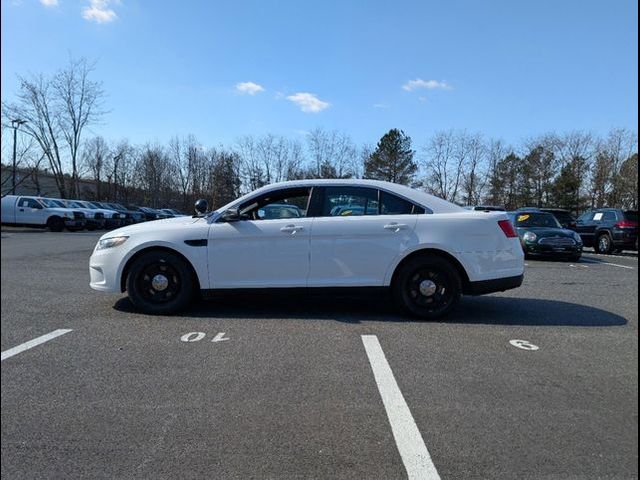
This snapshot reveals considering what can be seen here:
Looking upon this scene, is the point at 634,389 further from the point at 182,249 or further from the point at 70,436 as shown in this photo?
the point at 182,249

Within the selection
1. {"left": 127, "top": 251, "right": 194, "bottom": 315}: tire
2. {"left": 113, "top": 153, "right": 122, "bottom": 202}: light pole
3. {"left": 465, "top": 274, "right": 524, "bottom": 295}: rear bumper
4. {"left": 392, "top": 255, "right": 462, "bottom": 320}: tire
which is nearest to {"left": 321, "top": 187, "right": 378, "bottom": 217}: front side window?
{"left": 392, "top": 255, "right": 462, "bottom": 320}: tire

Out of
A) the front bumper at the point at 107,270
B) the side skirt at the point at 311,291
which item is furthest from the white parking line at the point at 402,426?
the front bumper at the point at 107,270

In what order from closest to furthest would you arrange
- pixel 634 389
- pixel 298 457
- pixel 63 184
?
pixel 634 389
pixel 298 457
pixel 63 184

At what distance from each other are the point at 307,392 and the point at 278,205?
8.62ft

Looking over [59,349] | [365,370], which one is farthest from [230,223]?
[365,370]

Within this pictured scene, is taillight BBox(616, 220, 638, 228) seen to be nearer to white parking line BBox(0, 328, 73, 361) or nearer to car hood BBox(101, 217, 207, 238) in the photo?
car hood BBox(101, 217, 207, 238)

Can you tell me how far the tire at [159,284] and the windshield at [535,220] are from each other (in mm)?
10443

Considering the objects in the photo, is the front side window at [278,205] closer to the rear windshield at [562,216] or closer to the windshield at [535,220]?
the windshield at [535,220]

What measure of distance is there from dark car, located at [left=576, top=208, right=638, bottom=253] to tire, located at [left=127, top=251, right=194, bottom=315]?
42.2 ft

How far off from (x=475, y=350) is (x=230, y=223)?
112 inches

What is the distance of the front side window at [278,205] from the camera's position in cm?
538

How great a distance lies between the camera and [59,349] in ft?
13.3

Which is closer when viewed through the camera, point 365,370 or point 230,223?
point 365,370

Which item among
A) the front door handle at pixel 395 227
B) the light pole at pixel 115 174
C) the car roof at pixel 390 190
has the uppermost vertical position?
the light pole at pixel 115 174
